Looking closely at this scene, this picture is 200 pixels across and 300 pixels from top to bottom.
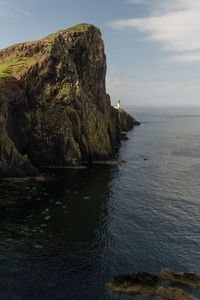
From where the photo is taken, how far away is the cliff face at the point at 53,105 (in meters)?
77.7

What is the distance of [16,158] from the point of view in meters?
65.4

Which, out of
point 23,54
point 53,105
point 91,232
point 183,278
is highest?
point 23,54

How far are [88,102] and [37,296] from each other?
247 ft

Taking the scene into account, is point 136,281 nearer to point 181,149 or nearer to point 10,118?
point 10,118

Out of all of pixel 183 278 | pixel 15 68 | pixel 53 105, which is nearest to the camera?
pixel 183 278

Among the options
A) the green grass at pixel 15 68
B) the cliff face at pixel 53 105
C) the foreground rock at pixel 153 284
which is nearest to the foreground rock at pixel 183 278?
the foreground rock at pixel 153 284

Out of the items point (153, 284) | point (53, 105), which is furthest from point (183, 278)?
point (53, 105)

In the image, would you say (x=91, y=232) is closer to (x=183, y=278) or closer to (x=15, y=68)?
(x=183, y=278)

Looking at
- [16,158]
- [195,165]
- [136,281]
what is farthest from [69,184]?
[195,165]

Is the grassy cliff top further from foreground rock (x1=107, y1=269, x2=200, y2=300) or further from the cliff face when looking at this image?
foreground rock (x1=107, y1=269, x2=200, y2=300)

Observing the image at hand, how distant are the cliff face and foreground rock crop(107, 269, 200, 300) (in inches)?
1764

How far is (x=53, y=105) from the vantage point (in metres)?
82.6

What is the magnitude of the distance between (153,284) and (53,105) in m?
66.8

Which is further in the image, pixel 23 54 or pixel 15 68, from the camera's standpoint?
pixel 23 54
